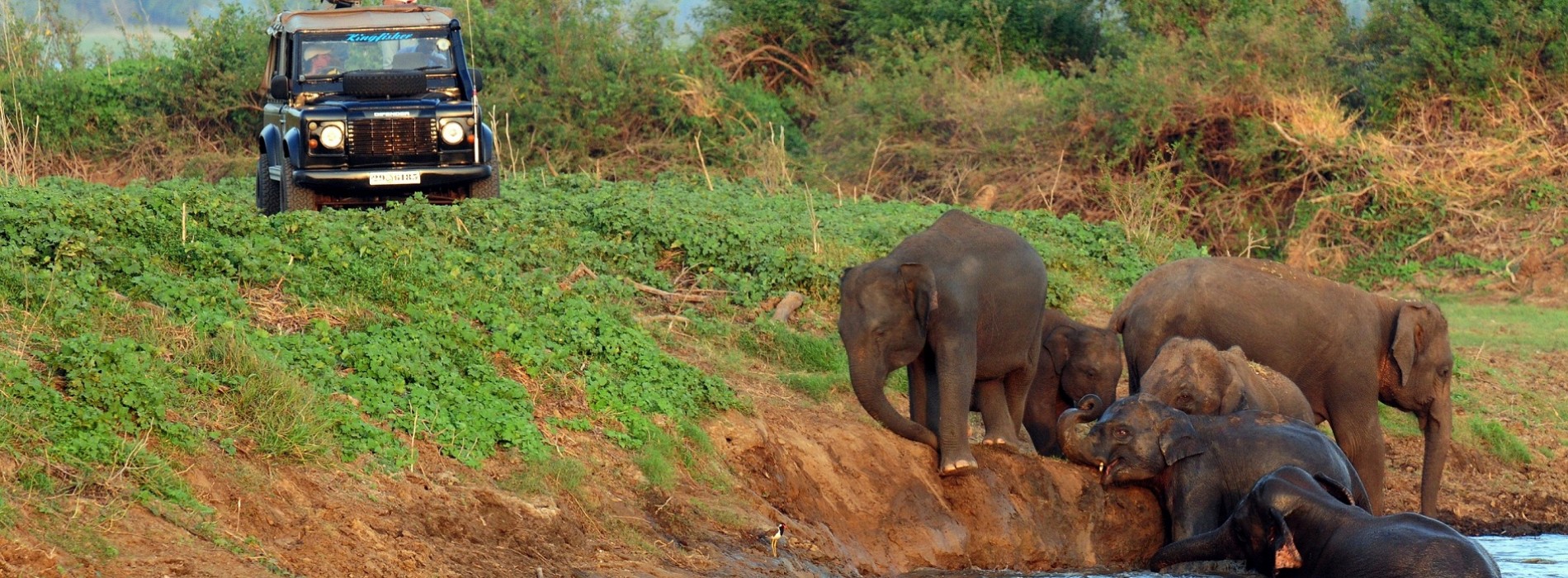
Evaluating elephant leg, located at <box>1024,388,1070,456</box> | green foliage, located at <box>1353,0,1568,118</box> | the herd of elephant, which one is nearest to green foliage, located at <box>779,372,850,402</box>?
the herd of elephant

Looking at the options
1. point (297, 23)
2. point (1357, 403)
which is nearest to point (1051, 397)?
point (1357, 403)

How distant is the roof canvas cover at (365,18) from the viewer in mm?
14805

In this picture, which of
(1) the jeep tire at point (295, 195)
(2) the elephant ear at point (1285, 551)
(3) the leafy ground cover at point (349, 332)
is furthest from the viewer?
(1) the jeep tire at point (295, 195)

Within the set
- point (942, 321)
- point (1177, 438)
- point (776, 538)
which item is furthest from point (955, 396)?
point (776, 538)

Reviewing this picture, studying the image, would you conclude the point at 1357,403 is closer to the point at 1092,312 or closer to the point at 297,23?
the point at 1092,312

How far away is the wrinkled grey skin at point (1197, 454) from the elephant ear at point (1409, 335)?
1.90m

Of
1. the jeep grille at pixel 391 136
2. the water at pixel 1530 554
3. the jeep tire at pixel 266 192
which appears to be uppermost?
the jeep grille at pixel 391 136

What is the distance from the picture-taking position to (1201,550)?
864cm

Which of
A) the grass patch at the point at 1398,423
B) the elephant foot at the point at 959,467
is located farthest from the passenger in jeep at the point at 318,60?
the grass patch at the point at 1398,423

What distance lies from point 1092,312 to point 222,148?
1424cm

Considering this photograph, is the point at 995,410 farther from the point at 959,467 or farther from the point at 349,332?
the point at 349,332

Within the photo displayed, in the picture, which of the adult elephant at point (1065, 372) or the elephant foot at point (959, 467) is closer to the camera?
the elephant foot at point (959, 467)

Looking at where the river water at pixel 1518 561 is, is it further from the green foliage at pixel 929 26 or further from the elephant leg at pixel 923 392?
the green foliage at pixel 929 26

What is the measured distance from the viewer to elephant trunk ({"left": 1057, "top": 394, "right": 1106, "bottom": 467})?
9484mm
